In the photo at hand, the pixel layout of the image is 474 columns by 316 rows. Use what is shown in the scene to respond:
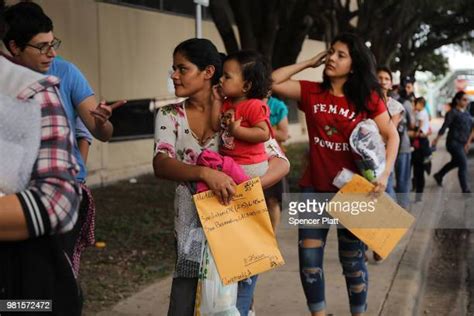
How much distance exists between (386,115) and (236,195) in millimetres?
1638

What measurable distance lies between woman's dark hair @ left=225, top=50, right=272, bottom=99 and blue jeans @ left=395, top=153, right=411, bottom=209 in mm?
5789

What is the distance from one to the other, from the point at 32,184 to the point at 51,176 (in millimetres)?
52

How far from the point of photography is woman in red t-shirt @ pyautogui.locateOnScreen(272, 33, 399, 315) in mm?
4496

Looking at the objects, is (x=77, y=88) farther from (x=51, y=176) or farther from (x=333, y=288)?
(x=333, y=288)

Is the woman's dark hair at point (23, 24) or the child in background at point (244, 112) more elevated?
the woman's dark hair at point (23, 24)

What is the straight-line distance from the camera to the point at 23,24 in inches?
126

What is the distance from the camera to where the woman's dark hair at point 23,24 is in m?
3.16

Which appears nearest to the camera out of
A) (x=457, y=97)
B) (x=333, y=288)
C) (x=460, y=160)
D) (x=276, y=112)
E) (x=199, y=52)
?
(x=199, y=52)

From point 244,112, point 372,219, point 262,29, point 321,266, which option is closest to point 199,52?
point 244,112

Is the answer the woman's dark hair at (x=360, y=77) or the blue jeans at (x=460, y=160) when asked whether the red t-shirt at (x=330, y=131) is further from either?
the blue jeans at (x=460, y=160)

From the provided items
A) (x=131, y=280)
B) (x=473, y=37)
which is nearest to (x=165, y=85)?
(x=131, y=280)

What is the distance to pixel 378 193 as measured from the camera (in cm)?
448

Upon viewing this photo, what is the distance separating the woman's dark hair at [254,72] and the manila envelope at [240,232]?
503 millimetres

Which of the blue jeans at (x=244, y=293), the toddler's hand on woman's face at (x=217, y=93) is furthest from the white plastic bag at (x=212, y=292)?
the toddler's hand on woman's face at (x=217, y=93)
